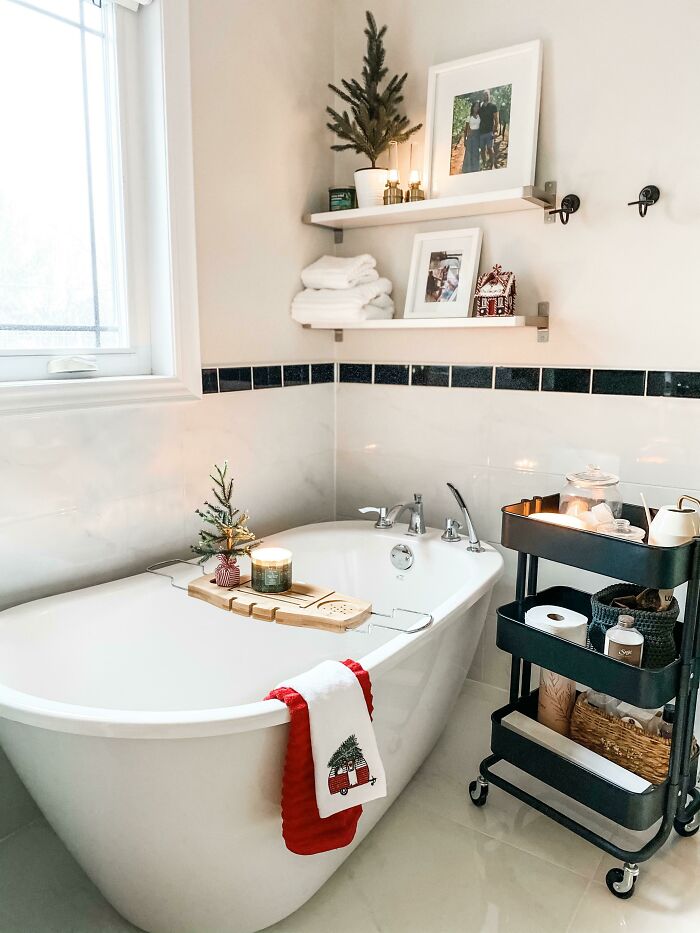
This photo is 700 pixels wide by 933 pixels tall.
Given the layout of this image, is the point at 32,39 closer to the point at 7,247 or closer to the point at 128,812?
the point at 7,247

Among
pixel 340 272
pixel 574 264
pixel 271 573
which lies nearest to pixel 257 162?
pixel 340 272

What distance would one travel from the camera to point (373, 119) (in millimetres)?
2363

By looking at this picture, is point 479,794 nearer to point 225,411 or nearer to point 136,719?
point 136,719

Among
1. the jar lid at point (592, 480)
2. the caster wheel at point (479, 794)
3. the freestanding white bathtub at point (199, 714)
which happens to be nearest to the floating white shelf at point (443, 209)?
the jar lid at point (592, 480)

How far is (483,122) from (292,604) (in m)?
1.56

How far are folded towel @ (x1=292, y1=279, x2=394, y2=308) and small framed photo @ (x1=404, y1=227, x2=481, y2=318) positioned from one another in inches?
4.1

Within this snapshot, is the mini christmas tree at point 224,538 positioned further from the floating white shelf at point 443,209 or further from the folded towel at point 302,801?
the floating white shelf at point 443,209

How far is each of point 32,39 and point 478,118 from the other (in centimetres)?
126

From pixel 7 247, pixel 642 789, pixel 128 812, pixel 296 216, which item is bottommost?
pixel 642 789

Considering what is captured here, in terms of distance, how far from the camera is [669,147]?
6.44 ft

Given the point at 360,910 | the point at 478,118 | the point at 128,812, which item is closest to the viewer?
the point at 128,812

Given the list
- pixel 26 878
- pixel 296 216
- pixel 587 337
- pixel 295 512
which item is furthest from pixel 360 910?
pixel 296 216

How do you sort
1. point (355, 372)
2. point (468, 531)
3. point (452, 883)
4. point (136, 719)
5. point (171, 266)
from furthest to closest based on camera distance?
point (355, 372)
point (468, 531)
point (171, 266)
point (452, 883)
point (136, 719)

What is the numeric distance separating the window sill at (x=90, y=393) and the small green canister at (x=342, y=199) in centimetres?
84
